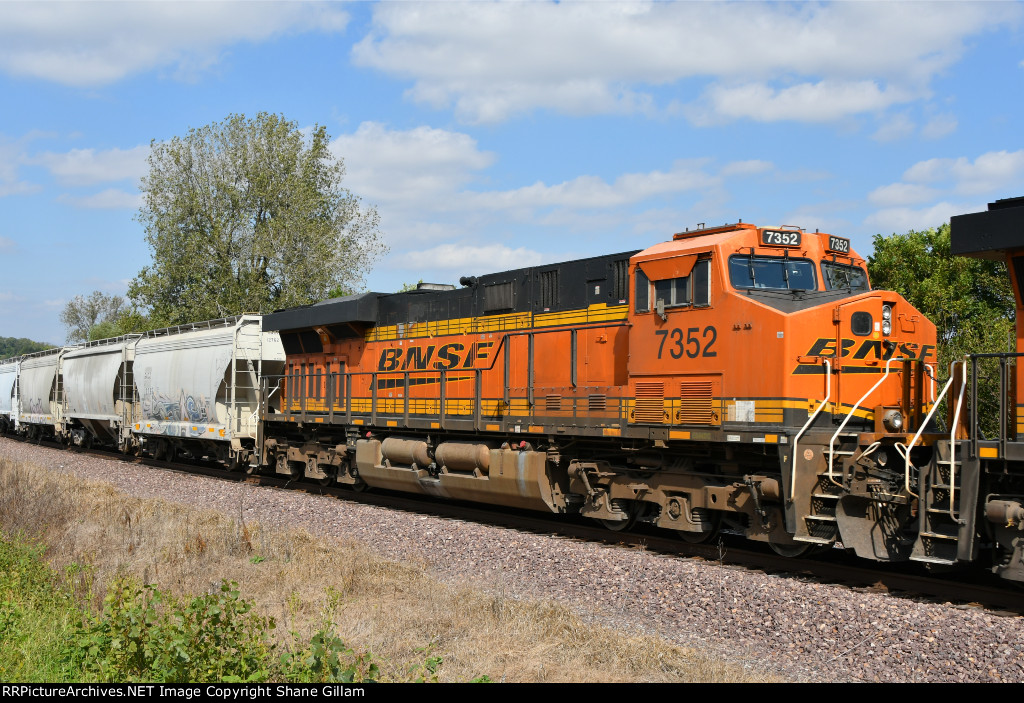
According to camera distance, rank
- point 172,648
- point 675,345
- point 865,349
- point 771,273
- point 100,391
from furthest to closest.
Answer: point 100,391 < point 675,345 < point 771,273 < point 865,349 < point 172,648

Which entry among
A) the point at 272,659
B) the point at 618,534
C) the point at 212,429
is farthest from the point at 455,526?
the point at 212,429

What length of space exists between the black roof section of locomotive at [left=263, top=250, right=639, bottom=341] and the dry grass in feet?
15.5

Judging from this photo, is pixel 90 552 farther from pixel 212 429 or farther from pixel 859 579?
pixel 212 429

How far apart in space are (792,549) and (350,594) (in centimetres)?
508

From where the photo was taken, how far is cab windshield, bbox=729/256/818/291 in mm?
10539

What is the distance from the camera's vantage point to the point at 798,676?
249 inches

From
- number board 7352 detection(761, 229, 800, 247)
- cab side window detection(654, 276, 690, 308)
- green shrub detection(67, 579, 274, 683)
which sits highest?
number board 7352 detection(761, 229, 800, 247)

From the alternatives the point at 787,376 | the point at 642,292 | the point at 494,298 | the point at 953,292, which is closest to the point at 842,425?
the point at 787,376

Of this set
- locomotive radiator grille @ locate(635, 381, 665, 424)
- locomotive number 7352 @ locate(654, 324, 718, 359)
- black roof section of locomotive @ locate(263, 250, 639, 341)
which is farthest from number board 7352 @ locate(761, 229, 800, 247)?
locomotive radiator grille @ locate(635, 381, 665, 424)

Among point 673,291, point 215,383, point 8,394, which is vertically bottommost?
point 8,394

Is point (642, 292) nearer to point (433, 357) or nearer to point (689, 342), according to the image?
point (689, 342)

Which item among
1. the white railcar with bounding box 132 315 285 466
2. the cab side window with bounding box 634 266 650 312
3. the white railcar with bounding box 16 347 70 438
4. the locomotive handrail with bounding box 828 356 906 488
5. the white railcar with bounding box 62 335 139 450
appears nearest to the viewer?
the locomotive handrail with bounding box 828 356 906 488

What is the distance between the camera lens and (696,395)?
35.4 ft

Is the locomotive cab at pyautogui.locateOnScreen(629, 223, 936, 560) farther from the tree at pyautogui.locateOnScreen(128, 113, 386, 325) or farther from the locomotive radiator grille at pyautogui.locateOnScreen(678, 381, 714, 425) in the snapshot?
the tree at pyautogui.locateOnScreen(128, 113, 386, 325)
